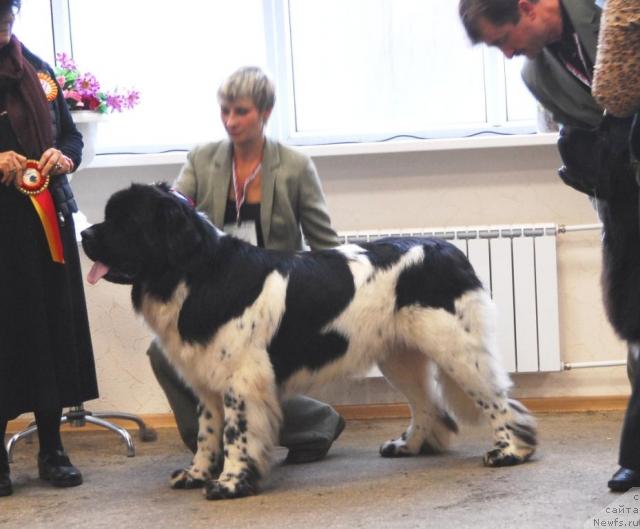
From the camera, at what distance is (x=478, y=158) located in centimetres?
452

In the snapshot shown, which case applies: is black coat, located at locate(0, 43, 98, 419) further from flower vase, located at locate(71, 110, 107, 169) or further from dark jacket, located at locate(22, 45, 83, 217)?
flower vase, located at locate(71, 110, 107, 169)

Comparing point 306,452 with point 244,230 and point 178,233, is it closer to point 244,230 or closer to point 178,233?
point 244,230

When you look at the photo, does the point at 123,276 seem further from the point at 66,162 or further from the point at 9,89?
the point at 9,89

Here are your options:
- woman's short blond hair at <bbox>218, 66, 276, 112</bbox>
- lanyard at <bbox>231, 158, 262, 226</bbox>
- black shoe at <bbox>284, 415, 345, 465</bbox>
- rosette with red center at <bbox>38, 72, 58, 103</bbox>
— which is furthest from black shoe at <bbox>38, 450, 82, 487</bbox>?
woman's short blond hair at <bbox>218, 66, 276, 112</bbox>

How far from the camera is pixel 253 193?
3.69 meters

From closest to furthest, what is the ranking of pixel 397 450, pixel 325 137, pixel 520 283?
pixel 397 450 < pixel 520 283 < pixel 325 137

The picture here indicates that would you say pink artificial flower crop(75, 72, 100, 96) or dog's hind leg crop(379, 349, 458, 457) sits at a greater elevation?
pink artificial flower crop(75, 72, 100, 96)

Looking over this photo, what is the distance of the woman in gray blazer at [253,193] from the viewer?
3.59 metres

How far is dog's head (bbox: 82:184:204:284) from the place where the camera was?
3.20 metres

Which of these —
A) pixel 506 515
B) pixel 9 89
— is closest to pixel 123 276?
pixel 9 89

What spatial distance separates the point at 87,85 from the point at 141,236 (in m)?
1.36

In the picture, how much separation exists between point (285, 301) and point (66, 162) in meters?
0.87

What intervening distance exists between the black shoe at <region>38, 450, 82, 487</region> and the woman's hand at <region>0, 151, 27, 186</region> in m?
0.95

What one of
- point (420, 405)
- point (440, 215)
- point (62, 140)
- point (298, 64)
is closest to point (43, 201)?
point (62, 140)
